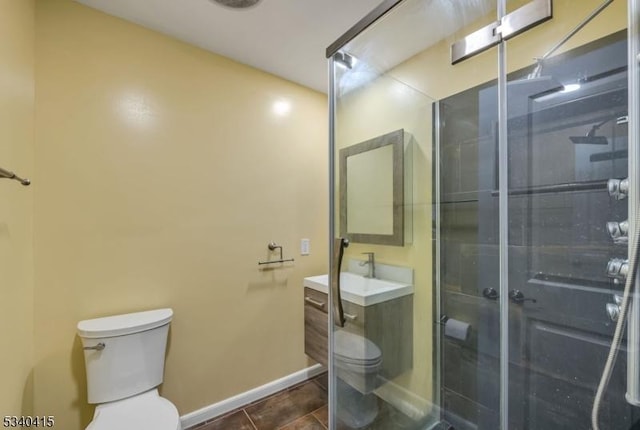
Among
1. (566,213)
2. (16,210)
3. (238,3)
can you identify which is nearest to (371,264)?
(566,213)

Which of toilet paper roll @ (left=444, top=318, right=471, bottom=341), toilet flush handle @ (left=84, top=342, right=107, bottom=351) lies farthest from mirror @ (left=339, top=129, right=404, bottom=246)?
toilet flush handle @ (left=84, top=342, right=107, bottom=351)

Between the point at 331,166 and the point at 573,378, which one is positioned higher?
the point at 331,166

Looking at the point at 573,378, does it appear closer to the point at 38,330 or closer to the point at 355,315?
the point at 355,315

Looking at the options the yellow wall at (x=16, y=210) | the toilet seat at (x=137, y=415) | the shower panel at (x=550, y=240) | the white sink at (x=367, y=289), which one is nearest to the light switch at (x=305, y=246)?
the white sink at (x=367, y=289)

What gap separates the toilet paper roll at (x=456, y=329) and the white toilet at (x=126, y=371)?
4.71ft

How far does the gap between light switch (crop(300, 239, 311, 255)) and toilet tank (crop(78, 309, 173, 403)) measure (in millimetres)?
1069

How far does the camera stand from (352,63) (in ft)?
5.63

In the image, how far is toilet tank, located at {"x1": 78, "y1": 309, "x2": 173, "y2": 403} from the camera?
135 centimetres

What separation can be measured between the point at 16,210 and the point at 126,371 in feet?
2.96

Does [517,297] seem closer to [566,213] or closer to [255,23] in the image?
[566,213]

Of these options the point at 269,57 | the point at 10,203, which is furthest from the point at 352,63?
the point at 10,203

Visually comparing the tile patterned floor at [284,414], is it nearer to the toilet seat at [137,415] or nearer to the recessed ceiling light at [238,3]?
the toilet seat at [137,415]

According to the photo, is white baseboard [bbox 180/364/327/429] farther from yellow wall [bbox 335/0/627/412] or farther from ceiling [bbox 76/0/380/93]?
ceiling [bbox 76/0/380/93]

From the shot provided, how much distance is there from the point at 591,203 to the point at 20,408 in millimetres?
2537
